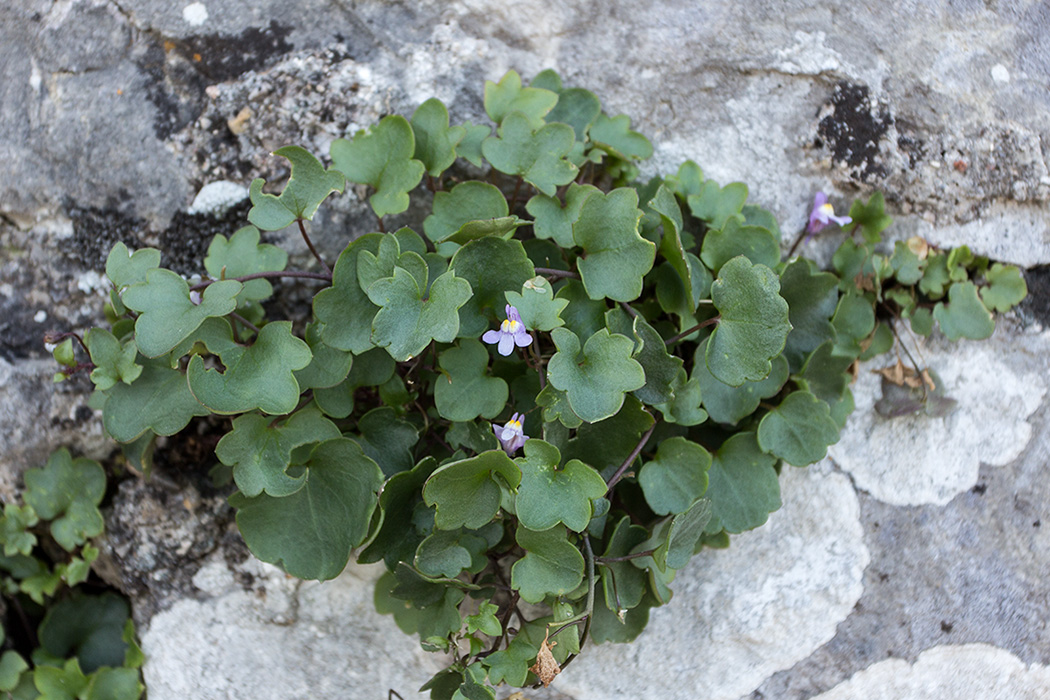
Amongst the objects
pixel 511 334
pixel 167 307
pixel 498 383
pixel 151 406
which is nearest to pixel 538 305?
pixel 511 334

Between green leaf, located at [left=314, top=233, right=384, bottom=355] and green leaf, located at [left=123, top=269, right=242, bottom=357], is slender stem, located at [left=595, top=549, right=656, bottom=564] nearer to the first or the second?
green leaf, located at [left=314, top=233, right=384, bottom=355]

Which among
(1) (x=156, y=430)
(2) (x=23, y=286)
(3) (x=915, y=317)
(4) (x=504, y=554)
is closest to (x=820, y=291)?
(3) (x=915, y=317)

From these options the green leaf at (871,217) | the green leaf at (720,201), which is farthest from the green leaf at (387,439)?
the green leaf at (871,217)

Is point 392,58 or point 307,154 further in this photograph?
point 392,58

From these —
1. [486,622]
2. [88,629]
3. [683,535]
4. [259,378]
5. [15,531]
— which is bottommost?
[88,629]

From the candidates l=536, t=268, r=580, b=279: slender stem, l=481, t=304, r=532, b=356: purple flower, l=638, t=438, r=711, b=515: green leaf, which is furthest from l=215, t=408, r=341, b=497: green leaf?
l=638, t=438, r=711, b=515: green leaf

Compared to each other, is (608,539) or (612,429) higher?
(612,429)

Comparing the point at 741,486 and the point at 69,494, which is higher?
the point at 741,486

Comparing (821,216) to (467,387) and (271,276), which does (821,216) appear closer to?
(467,387)

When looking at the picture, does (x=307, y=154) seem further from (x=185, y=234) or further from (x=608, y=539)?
(x=608, y=539)
